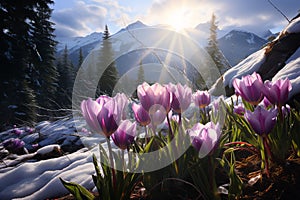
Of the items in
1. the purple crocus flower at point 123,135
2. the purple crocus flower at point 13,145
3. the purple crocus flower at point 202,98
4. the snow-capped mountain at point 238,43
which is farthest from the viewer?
the snow-capped mountain at point 238,43

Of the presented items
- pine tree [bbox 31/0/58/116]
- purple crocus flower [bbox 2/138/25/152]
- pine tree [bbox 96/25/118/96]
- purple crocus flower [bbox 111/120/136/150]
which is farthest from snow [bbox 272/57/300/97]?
pine tree [bbox 96/25/118/96]

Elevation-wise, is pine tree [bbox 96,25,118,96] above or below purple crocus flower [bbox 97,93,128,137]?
above

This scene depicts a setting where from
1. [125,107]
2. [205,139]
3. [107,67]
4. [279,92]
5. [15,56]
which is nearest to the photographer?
[205,139]

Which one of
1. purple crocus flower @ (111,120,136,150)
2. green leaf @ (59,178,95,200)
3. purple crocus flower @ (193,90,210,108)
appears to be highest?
purple crocus flower @ (193,90,210,108)

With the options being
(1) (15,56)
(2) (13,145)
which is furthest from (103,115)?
(1) (15,56)

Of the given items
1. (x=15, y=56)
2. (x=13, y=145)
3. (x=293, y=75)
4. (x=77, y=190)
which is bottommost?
(x=13, y=145)

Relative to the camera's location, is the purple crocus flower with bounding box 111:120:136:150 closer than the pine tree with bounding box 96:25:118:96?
Yes

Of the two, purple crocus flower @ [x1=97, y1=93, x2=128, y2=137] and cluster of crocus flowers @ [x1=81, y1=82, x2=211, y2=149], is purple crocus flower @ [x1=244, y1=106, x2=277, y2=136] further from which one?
purple crocus flower @ [x1=97, y1=93, x2=128, y2=137]

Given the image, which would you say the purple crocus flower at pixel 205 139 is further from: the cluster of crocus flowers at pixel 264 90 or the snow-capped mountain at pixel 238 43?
the snow-capped mountain at pixel 238 43

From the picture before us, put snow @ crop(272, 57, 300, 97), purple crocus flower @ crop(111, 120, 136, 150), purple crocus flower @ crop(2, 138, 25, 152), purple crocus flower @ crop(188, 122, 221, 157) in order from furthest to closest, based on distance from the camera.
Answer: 1. purple crocus flower @ crop(2, 138, 25, 152)
2. snow @ crop(272, 57, 300, 97)
3. purple crocus flower @ crop(111, 120, 136, 150)
4. purple crocus flower @ crop(188, 122, 221, 157)

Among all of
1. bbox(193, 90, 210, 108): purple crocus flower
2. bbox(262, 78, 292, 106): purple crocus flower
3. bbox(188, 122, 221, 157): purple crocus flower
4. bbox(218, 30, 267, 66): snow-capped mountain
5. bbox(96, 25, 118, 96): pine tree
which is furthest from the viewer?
bbox(218, 30, 267, 66): snow-capped mountain

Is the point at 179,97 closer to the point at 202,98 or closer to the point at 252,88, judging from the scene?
the point at 252,88

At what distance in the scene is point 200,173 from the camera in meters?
0.97

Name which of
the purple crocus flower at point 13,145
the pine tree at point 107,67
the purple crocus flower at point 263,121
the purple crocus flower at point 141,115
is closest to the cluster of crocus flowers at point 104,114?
the purple crocus flower at point 141,115
